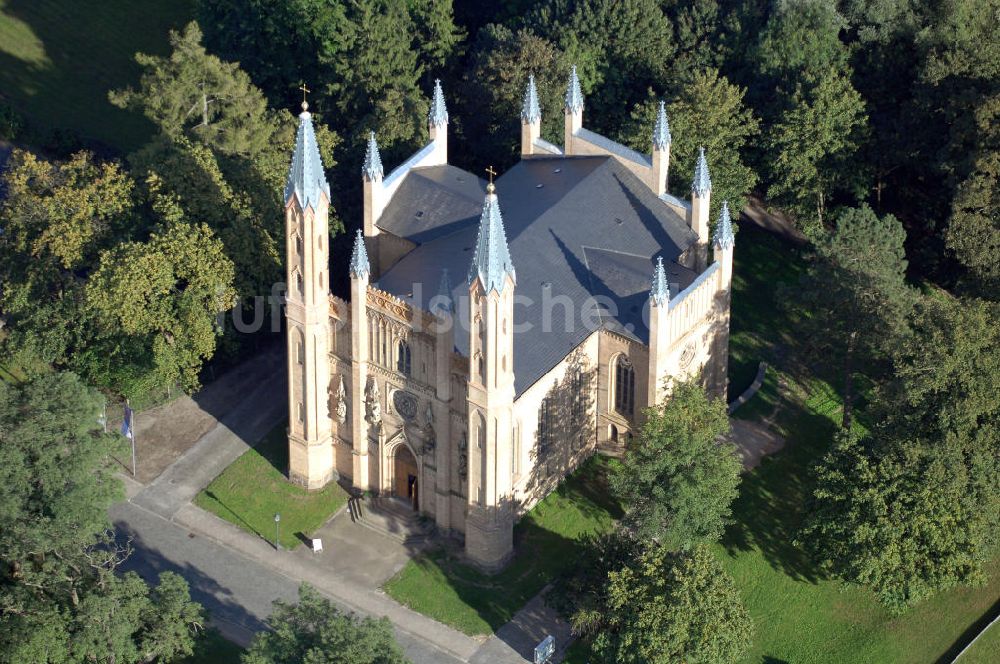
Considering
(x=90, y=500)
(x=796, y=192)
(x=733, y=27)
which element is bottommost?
(x=90, y=500)

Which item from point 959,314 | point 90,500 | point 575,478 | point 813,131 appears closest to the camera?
point 90,500

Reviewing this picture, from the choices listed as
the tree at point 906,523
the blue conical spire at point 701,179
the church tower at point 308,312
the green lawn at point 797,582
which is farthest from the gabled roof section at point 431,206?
the tree at point 906,523

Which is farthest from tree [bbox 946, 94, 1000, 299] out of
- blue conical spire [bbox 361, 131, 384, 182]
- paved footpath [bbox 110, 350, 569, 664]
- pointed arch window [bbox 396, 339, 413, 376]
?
pointed arch window [bbox 396, 339, 413, 376]

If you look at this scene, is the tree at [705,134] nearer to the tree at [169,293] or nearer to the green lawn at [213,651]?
the tree at [169,293]

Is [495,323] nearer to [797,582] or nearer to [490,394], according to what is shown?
[490,394]

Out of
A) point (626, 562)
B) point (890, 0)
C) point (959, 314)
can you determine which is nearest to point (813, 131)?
point (890, 0)

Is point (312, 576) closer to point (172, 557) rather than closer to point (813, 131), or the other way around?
point (172, 557)

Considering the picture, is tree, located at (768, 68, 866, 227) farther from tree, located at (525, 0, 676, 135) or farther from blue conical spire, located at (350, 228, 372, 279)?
blue conical spire, located at (350, 228, 372, 279)
